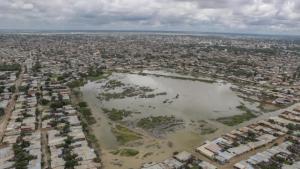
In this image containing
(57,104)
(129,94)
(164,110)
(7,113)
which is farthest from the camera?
(129,94)

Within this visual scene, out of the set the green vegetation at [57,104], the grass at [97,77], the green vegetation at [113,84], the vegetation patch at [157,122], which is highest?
the green vegetation at [57,104]

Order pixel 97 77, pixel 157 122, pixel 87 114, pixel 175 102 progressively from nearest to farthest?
pixel 157 122 → pixel 87 114 → pixel 175 102 → pixel 97 77

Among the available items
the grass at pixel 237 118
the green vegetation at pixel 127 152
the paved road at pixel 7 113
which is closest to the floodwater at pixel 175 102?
the grass at pixel 237 118

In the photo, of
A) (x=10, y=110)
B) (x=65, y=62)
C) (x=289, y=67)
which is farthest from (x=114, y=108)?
(x=289, y=67)

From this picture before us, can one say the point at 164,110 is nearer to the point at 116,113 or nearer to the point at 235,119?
the point at 116,113

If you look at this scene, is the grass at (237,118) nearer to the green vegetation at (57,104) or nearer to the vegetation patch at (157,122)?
the vegetation patch at (157,122)

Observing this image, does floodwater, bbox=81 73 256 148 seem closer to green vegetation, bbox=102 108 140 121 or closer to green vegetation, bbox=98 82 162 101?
green vegetation, bbox=102 108 140 121

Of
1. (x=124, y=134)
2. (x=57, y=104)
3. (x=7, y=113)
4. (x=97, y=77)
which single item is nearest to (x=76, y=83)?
(x=97, y=77)
